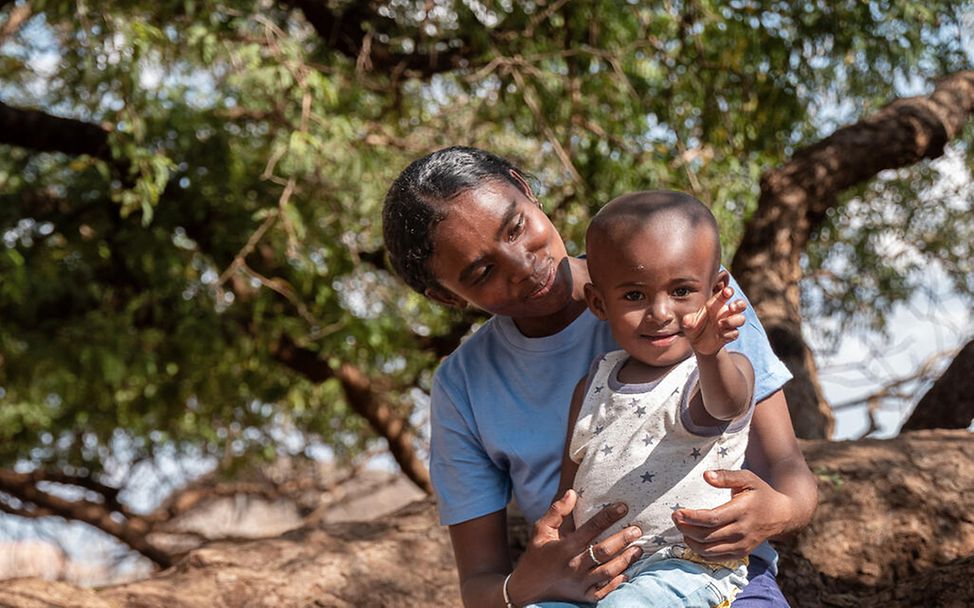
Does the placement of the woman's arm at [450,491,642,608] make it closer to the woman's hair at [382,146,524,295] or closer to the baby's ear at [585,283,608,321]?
the baby's ear at [585,283,608,321]

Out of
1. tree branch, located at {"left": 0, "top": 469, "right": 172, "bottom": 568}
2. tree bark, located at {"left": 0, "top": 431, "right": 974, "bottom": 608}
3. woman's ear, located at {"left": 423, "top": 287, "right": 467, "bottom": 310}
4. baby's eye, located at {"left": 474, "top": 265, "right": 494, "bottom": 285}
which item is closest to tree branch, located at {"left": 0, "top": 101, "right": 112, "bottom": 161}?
tree branch, located at {"left": 0, "top": 469, "right": 172, "bottom": 568}

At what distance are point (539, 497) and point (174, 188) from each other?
399cm

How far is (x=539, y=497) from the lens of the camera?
2.19 metres

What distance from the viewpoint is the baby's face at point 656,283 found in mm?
1805

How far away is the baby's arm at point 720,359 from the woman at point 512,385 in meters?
0.17

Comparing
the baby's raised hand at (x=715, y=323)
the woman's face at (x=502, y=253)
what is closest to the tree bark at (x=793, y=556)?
the woman's face at (x=502, y=253)


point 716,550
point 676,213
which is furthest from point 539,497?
point 676,213

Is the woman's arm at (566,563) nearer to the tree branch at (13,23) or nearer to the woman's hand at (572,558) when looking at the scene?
the woman's hand at (572,558)

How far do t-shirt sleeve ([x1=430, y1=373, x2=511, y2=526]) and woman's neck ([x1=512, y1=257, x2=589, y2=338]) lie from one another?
0.19 meters

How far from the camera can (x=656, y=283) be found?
5.94 ft

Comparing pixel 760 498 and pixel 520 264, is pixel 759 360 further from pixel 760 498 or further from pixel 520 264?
pixel 520 264

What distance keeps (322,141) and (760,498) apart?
3.61 meters

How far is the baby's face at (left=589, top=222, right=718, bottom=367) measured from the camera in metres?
1.80

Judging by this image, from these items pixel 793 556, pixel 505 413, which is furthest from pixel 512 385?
pixel 793 556
